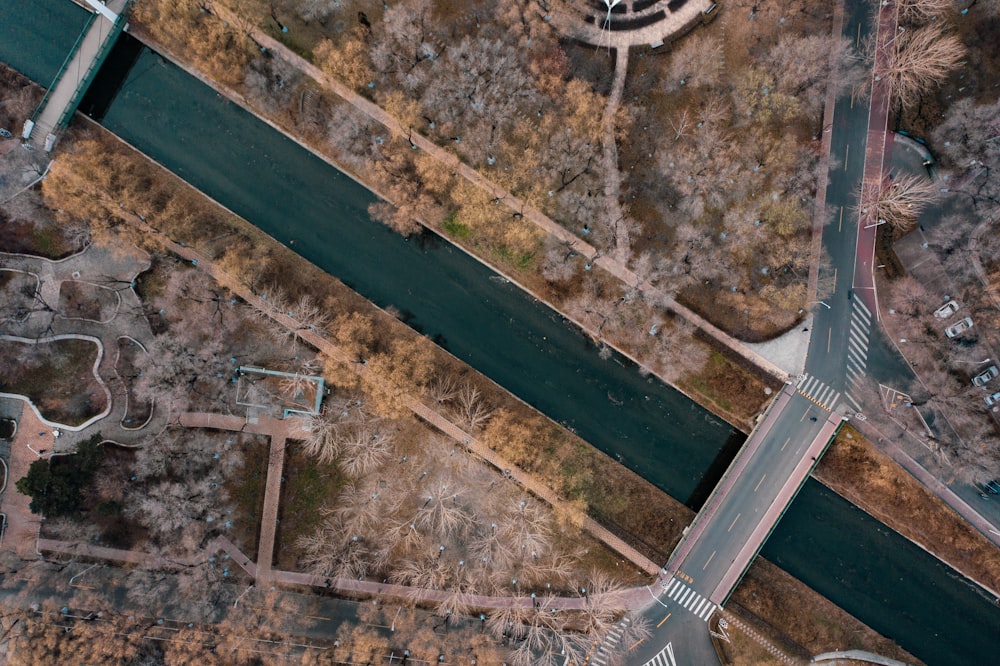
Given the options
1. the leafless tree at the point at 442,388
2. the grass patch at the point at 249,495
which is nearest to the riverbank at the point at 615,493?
the leafless tree at the point at 442,388

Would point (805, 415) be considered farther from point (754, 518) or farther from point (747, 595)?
point (747, 595)

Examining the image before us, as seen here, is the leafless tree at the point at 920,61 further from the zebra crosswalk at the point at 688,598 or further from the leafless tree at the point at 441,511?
the leafless tree at the point at 441,511

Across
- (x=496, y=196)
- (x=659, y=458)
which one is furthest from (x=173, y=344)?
(x=659, y=458)

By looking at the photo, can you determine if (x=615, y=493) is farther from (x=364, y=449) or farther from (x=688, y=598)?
(x=364, y=449)

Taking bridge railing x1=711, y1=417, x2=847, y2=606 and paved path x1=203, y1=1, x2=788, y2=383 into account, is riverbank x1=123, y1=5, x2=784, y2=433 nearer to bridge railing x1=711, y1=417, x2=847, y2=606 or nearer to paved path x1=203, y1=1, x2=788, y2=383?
paved path x1=203, y1=1, x2=788, y2=383

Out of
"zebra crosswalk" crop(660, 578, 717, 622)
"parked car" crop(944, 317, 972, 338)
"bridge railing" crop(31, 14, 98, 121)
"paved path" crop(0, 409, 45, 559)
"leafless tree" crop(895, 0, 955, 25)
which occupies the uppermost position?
"leafless tree" crop(895, 0, 955, 25)

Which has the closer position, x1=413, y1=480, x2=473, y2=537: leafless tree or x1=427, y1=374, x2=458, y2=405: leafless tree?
x1=413, y1=480, x2=473, y2=537: leafless tree

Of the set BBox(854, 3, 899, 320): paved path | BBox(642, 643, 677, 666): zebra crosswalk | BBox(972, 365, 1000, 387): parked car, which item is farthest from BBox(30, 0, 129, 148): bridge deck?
BBox(972, 365, 1000, 387): parked car
